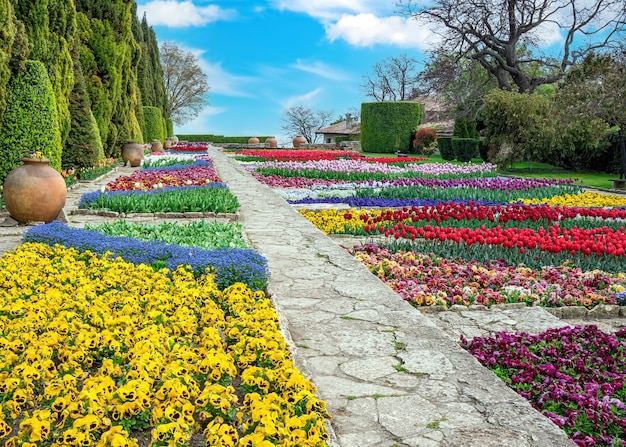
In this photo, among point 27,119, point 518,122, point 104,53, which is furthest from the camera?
point 518,122

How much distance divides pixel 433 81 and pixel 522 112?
44.1ft

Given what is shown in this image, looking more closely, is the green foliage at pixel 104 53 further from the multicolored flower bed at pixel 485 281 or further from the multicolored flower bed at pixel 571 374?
the multicolored flower bed at pixel 571 374

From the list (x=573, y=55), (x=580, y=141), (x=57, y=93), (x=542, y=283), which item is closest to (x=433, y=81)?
(x=573, y=55)

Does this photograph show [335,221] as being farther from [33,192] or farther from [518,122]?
[518,122]

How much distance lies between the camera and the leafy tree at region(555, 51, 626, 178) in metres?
17.7

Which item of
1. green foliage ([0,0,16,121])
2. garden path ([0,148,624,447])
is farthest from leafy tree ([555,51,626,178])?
green foliage ([0,0,16,121])

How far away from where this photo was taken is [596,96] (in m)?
18.0

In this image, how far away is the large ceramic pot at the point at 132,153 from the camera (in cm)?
→ 2012

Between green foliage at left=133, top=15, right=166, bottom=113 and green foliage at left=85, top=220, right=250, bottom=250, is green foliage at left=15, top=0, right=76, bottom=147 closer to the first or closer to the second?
green foliage at left=85, top=220, right=250, bottom=250

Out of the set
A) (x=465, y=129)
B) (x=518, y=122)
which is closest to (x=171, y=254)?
(x=518, y=122)

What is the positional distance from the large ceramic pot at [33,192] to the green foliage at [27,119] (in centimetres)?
280

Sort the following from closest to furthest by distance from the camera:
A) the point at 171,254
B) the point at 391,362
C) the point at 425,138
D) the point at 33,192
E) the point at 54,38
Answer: the point at 391,362, the point at 171,254, the point at 33,192, the point at 54,38, the point at 425,138

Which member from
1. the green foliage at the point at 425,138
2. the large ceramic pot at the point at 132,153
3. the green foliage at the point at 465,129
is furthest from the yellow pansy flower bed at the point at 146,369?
the green foliage at the point at 425,138

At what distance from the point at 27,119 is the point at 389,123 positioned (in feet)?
95.5
